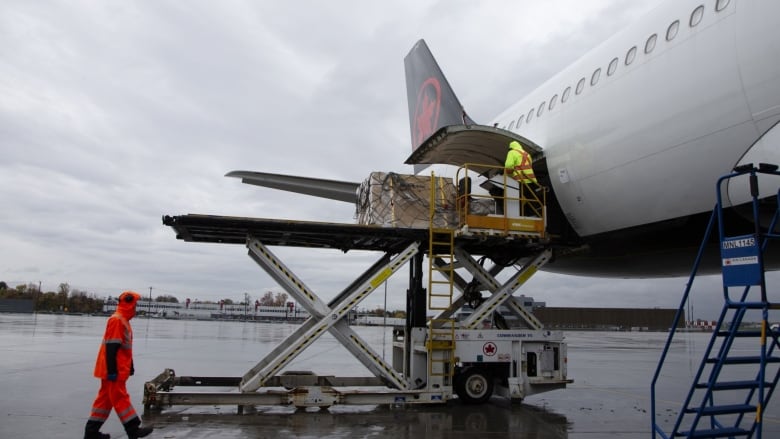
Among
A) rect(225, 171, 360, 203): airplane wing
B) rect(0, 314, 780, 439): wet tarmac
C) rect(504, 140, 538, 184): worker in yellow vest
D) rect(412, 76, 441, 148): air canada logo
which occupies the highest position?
rect(412, 76, 441, 148): air canada logo

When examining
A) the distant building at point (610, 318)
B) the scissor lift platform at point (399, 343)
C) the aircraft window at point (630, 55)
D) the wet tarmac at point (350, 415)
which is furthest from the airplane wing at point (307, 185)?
the distant building at point (610, 318)

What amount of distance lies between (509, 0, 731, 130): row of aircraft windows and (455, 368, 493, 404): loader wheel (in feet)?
16.3

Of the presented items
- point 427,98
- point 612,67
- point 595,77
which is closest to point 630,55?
point 612,67

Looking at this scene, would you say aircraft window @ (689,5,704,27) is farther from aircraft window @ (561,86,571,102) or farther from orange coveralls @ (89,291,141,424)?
orange coveralls @ (89,291,141,424)

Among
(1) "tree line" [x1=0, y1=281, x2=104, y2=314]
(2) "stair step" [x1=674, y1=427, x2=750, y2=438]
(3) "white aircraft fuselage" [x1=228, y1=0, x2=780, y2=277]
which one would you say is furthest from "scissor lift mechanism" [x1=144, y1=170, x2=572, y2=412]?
(1) "tree line" [x1=0, y1=281, x2=104, y2=314]

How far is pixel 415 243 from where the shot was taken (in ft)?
32.7

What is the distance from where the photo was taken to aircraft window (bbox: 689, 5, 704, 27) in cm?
739

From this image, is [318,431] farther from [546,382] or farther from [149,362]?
[149,362]

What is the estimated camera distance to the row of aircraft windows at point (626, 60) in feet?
24.3

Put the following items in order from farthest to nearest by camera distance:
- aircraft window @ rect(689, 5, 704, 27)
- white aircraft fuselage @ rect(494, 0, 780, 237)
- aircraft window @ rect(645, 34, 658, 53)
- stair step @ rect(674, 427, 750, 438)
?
aircraft window @ rect(645, 34, 658, 53)
aircraft window @ rect(689, 5, 704, 27)
white aircraft fuselage @ rect(494, 0, 780, 237)
stair step @ rect(674, 427, 750, 438)

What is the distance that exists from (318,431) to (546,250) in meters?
5.38

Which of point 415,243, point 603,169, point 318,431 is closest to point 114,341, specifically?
point 318,431

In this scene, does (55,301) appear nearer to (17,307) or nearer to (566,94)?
(17,307)

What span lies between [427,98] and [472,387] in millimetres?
10430
